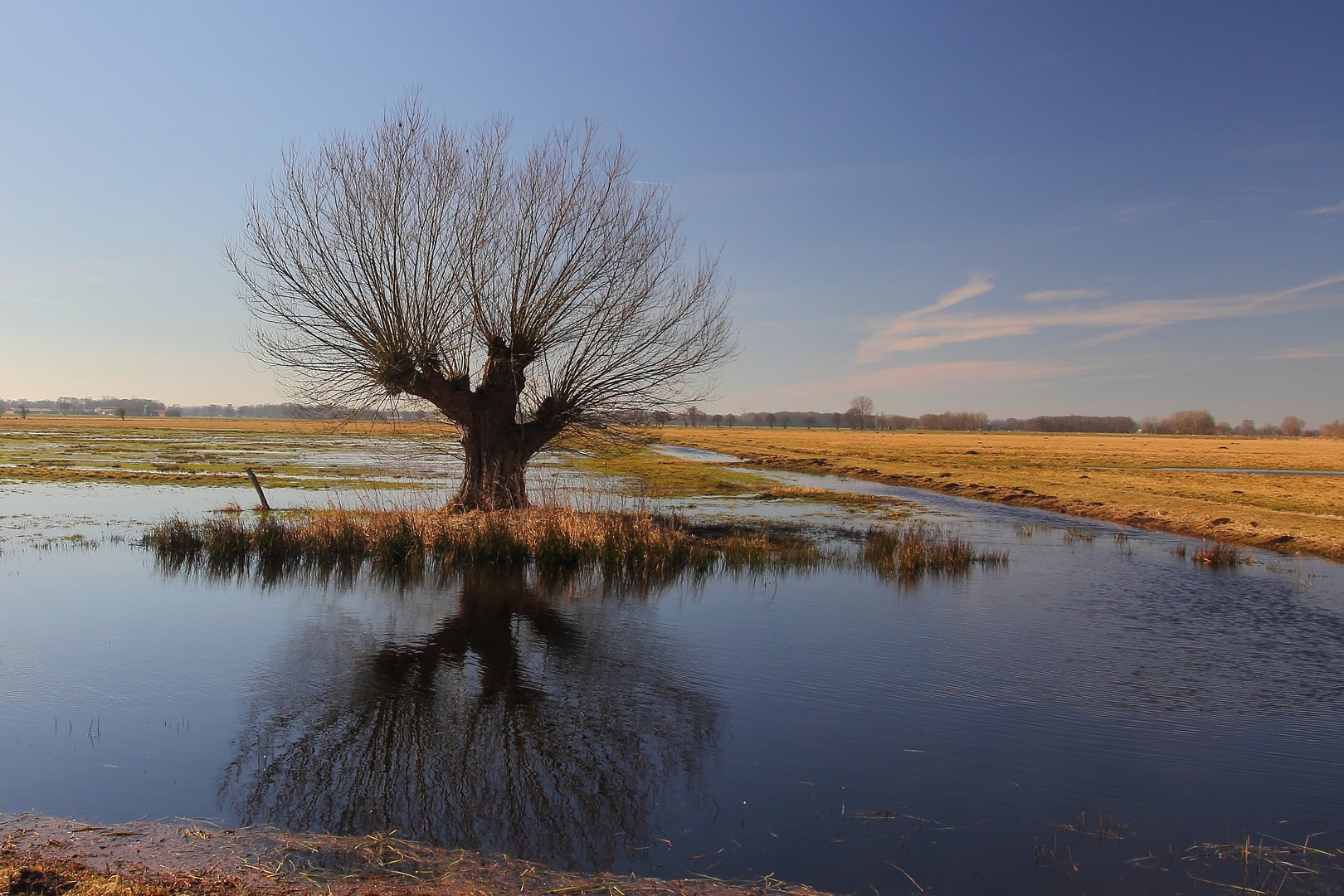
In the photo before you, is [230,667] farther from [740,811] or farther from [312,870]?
[740,811]

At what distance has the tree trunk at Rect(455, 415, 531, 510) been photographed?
70.4ft

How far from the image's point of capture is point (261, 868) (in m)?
5.20

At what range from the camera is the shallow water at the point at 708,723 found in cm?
608

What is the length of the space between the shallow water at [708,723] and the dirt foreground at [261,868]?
28cm

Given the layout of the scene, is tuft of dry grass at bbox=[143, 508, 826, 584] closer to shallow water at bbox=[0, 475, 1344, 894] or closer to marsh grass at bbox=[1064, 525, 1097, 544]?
shallow water at bbox=[0, 475, 1344, 894]

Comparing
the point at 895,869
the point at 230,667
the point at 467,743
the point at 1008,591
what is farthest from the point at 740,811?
the point at 1008,591

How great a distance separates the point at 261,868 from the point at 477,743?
8.57 ft

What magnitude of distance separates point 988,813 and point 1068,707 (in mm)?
3218

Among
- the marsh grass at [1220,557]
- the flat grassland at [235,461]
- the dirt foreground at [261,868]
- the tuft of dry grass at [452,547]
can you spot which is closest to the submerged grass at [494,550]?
the tuft of dry grass at [452,547]

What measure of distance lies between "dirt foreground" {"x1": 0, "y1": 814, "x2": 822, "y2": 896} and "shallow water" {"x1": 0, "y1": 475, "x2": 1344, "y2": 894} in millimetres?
279

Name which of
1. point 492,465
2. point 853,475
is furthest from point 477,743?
point 853,475

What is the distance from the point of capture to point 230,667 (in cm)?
1005

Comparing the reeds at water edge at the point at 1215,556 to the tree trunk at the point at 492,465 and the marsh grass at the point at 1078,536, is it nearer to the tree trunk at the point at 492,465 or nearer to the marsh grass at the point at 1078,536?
the marsh grass at the point at 1078,536

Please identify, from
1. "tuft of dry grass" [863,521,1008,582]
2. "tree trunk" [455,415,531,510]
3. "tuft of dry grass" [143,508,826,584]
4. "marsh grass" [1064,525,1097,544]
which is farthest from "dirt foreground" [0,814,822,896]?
"marsh grass" [1064,525,1097,544]
